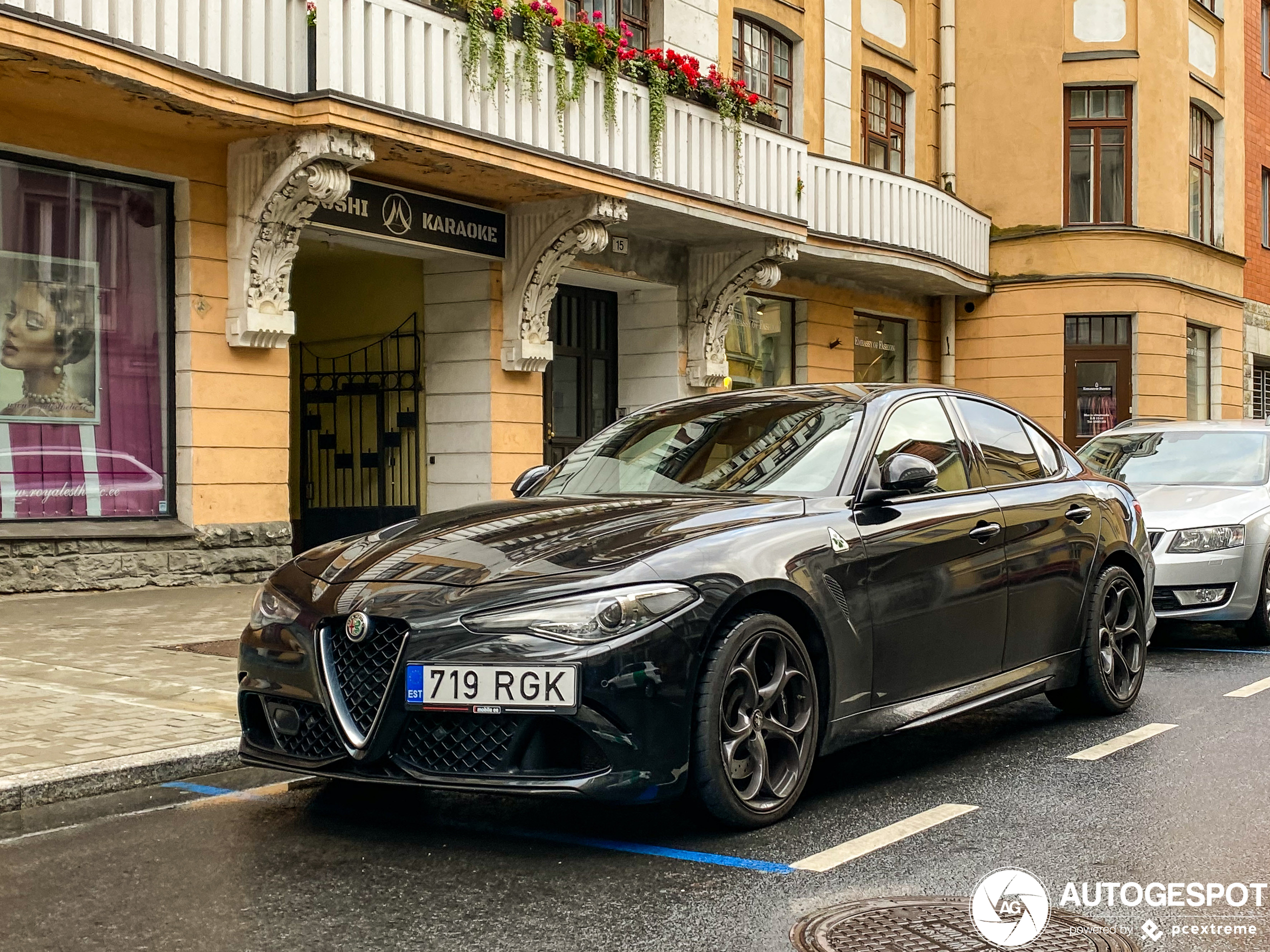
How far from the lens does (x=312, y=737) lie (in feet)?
15.6

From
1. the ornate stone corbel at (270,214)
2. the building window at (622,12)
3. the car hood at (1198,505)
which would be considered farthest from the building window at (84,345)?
the car hood at (1198,505)

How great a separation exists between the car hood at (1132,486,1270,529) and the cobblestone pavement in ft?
20.2

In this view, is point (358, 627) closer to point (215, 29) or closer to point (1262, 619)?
point (1262, 619)

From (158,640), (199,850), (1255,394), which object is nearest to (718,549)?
(199,850)

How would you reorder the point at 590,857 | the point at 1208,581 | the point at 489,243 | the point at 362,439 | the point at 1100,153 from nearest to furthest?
the point at 590,857, the point at 1208,581, the point at 489,243, the point at 362,439, the point at 1100,153

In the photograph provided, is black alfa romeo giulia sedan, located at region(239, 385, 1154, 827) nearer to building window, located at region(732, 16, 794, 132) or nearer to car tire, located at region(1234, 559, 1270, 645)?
car tire, located at region(1234, 559, 1270, 645)

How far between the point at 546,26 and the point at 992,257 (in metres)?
13.0

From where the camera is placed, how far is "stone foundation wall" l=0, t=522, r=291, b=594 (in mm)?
11180

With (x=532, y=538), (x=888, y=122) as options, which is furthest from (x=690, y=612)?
(x=888, y=122)

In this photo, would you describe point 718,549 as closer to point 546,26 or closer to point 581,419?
point 546,26

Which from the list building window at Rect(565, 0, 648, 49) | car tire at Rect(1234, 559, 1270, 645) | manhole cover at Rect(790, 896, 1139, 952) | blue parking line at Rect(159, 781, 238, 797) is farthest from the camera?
building window at Rect(565, 0, 648, 49)

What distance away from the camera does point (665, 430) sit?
6266mm

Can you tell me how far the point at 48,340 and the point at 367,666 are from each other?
26.3ft

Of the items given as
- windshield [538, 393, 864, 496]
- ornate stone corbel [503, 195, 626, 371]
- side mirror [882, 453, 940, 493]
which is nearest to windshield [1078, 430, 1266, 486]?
ornate stone corbel [503, 195, 626, 371]
